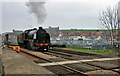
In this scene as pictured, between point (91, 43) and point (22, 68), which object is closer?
point (22, 68)

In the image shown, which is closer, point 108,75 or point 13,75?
point 13,75

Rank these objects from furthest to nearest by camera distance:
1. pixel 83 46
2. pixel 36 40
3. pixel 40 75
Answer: pixel 83 46 < pixel 36 40 < pixel 40 75

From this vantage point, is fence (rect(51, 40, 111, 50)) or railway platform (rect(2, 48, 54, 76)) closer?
railway platform (rect(2, 48, 54, 76))

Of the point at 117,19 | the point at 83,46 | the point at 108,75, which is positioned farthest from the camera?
the point at 83,46

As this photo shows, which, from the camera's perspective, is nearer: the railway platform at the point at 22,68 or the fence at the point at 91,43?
the railway platform at the point at 22,68

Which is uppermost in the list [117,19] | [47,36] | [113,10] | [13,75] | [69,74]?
[113,10]

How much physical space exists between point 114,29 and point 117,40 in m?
1.46

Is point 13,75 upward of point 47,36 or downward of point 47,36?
downward

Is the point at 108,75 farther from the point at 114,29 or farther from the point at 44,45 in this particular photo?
the point at 44,45

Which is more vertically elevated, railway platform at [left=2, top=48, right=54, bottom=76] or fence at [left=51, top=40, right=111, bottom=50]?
fence at [left=51, top=40, right=111, bottom=50]

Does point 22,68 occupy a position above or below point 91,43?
below

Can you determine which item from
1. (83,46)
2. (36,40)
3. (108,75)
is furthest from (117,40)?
(108,75)

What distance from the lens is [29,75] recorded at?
4.46 m

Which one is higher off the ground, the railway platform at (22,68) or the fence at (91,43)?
the fence at (91,43)
